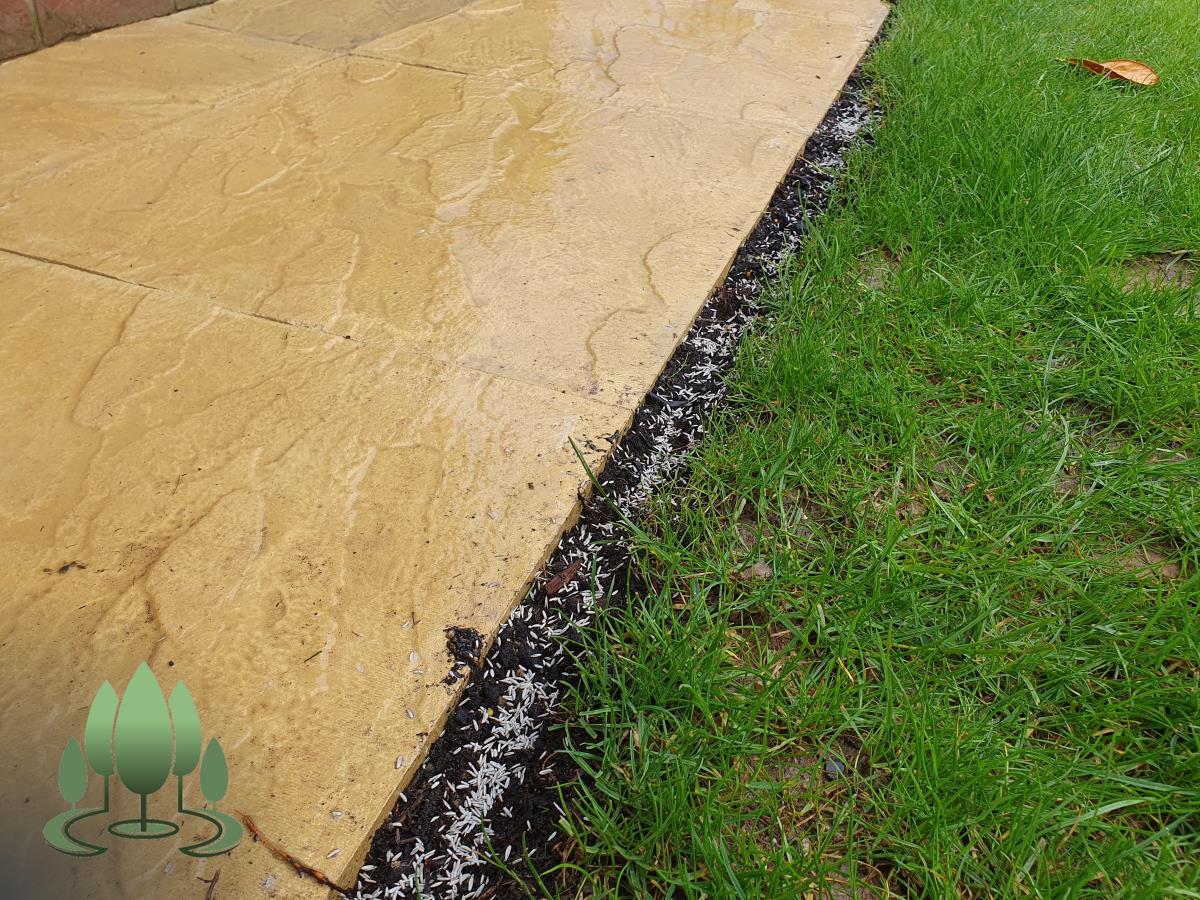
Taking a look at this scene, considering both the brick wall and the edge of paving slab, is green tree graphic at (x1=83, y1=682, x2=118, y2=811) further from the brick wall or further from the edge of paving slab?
the brick wall

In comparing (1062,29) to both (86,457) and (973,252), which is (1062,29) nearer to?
(973,252)

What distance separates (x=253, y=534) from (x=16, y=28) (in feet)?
7.63

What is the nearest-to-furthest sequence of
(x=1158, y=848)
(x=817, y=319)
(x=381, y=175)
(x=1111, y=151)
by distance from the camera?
(x=1158, y=848) → (x=817, y=319) → (x=381, y=175) → (x=1111, y=151)

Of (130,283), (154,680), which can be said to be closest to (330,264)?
(130,283)

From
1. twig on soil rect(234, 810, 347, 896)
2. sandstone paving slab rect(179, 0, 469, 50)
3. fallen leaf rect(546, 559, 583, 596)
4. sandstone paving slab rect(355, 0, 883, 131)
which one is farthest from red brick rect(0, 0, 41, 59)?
twig on soil rect(234, 810, 347, 896)

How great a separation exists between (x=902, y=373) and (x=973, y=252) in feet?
1.86

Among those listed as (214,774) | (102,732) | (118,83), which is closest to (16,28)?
(118,83)

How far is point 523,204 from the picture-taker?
7.10 feet

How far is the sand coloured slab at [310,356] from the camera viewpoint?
3.59 feet

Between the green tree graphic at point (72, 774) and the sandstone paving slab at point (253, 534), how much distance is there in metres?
0.02

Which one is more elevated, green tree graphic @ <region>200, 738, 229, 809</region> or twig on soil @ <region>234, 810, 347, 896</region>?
green tree graphic @ <region>200, 738, 229, 809</region>

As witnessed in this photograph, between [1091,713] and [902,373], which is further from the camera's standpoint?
[902,373]

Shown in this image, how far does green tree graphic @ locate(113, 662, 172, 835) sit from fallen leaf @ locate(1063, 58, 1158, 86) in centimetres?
339

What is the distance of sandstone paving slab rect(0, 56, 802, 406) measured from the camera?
5.76 feet
